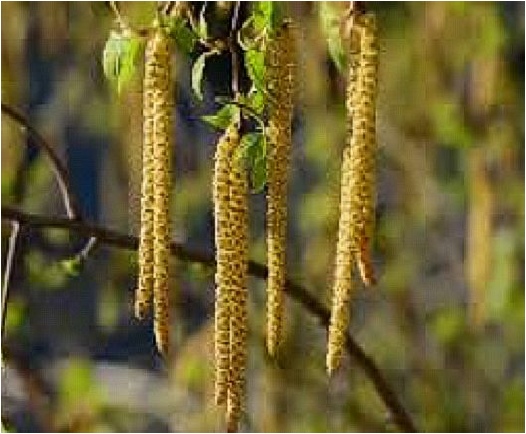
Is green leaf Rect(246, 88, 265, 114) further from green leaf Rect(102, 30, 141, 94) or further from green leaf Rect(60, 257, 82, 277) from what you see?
green leaf Rect(60, 257, 82, 277)

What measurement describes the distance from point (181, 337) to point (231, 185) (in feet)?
6.48

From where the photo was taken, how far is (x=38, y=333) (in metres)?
3.41

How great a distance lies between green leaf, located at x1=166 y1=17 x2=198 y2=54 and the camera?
1.07 metres

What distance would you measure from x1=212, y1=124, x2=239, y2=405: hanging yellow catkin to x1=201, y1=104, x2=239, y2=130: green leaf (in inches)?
0.5

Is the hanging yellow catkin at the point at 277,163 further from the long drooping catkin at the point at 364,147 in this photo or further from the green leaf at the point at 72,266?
the green leaf at the point at 72,266

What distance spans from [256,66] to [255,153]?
6 cm

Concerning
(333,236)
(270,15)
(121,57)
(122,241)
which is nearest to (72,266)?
(122,241)

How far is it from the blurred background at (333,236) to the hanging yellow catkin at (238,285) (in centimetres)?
161

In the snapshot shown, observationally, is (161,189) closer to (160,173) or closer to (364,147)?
(160,173)

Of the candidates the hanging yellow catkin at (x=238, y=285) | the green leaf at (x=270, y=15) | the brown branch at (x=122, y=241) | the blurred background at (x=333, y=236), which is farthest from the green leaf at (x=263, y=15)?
the blurred background at (x=333, y=236)

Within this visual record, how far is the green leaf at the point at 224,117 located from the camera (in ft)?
3.34

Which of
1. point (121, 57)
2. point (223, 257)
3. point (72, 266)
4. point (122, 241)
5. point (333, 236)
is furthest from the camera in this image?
point (333, 236)

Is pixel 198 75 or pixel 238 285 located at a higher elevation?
pixel 198 75

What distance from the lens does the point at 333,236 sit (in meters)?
3.01
